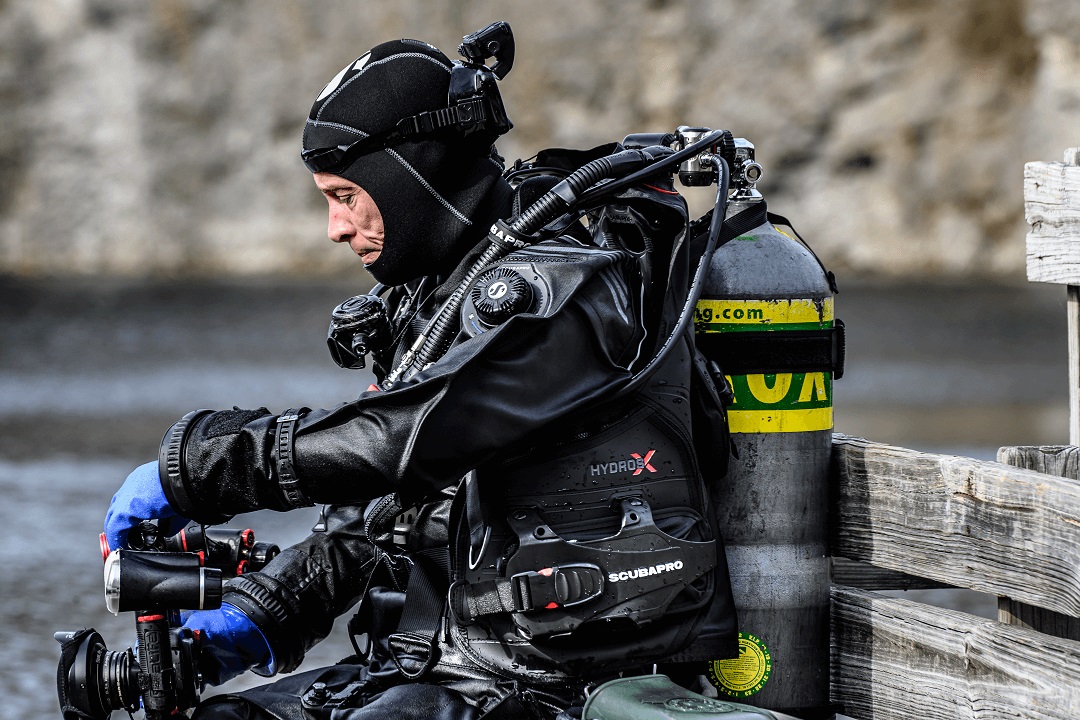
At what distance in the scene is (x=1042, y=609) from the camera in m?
2.42

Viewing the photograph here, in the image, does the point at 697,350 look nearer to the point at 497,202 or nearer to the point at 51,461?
the point at 497,202

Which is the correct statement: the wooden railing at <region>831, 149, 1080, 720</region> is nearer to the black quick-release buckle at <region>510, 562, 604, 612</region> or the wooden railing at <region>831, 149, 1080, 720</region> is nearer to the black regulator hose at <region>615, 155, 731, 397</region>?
the black regulator hose at <region>615, 155, 731, 397</region>

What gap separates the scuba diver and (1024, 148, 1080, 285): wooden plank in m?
0.71

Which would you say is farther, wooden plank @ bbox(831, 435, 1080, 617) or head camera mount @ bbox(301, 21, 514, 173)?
head camera mount @ bbox(301, 21, 514, 173)

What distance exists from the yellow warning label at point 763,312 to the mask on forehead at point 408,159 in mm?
477

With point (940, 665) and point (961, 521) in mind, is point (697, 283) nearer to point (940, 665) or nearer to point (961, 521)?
point (961, 521)

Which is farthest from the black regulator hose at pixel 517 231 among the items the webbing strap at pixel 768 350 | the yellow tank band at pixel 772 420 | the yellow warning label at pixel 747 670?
the yellow warning label at pixel 747 670

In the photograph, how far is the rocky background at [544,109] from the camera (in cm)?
1905

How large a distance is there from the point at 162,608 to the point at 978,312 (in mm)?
15294

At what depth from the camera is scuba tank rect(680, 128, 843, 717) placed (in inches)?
101

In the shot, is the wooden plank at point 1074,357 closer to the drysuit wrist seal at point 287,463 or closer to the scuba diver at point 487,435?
the scuba diver at point 487,435

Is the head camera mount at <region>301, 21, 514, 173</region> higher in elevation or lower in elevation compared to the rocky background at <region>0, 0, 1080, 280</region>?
lower

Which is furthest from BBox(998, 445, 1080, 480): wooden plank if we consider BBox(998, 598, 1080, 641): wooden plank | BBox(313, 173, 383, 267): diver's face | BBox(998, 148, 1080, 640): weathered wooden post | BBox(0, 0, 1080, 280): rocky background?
BBox(0, 0, 1080, 280): rocky background

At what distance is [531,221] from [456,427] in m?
0.45
